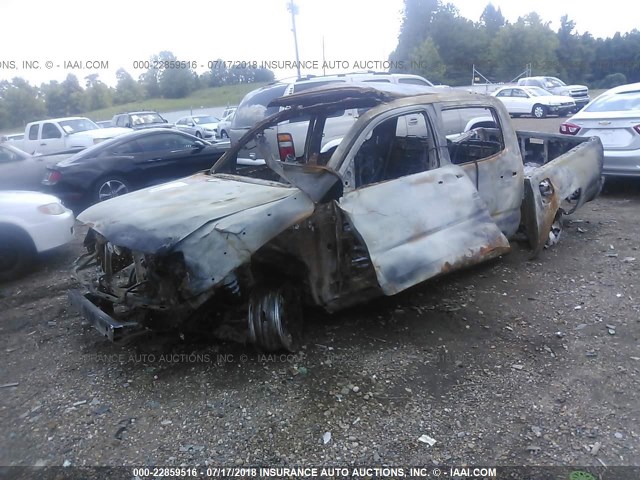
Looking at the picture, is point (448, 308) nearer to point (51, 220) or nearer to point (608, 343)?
point (608, 343)

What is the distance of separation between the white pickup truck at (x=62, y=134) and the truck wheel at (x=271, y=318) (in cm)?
1298

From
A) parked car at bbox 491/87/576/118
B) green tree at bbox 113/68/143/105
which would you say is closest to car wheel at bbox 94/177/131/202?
parked car at bbox 491/87/576/118

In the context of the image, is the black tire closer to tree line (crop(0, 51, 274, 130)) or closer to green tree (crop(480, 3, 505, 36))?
tree line (crop(0, 51, 274, 130))

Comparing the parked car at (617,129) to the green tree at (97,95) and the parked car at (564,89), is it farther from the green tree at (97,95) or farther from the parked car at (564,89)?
the green tree at (97,95)

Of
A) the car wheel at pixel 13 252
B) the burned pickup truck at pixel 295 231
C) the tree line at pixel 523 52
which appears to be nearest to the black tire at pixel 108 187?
the car wheel at pixel 13 252

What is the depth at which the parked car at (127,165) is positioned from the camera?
26.8ft

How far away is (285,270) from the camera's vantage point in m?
3.66

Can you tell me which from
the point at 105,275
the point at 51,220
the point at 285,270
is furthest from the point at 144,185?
the point at 285,270

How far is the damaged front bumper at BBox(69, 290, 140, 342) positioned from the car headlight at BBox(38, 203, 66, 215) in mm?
2593

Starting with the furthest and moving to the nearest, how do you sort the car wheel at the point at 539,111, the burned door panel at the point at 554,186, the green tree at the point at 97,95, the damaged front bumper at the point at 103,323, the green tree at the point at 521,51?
the green tree at the point at 521,51
the green tree at the point at 97,95
the car wheel at the point at 539,111
the burned door panel at the point at 554,186
the damaged front bumper at the point at 103,323

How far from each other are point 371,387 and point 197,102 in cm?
4251

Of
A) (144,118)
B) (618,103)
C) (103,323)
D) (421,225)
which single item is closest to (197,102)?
(144,118)

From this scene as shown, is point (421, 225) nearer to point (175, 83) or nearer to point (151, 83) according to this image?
point (175, 83)

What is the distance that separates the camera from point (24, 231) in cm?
558
